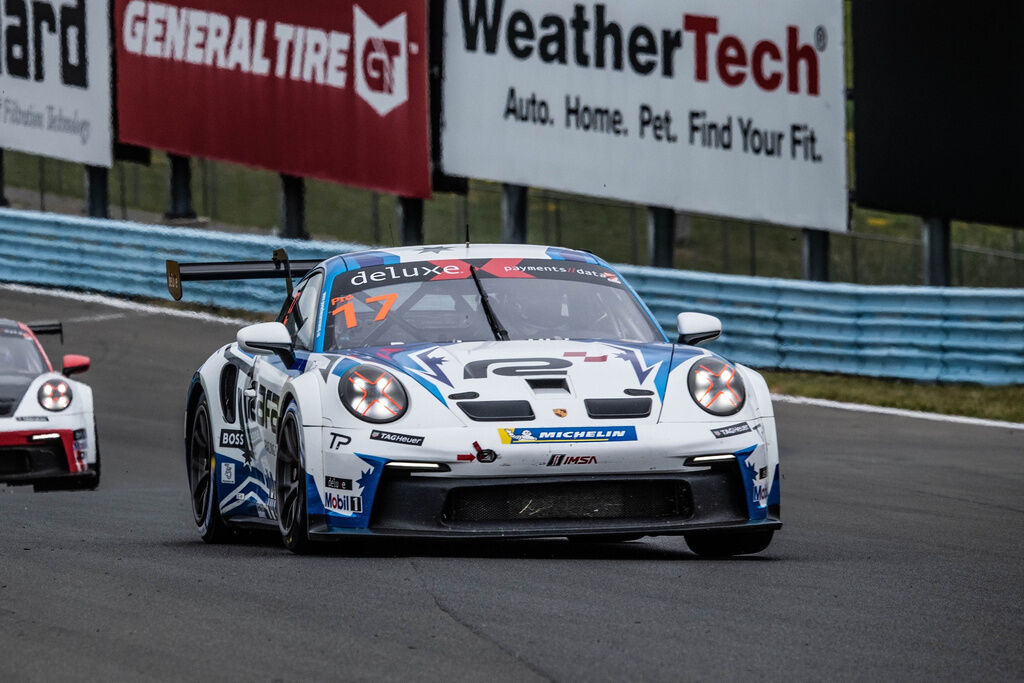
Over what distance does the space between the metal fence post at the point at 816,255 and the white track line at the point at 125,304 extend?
6.46 meters

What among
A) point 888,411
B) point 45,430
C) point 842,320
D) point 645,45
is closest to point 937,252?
point 842,320

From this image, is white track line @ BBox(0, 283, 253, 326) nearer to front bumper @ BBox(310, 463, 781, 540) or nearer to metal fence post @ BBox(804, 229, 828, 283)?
metal fence post @ BBox(804, 229, 828, 283)

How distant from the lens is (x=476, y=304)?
8.77m

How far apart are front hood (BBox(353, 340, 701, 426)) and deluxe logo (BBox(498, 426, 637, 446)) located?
0.14ft

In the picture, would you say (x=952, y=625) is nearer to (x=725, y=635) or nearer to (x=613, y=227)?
(x=725, y=635)

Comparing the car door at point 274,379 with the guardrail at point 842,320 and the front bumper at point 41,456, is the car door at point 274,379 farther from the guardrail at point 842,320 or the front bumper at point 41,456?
the guardrail at point 842,320

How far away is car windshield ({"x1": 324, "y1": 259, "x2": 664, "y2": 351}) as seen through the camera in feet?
28.3

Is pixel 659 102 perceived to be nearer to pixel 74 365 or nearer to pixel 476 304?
pixel 74 365

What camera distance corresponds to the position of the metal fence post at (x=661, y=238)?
21766 mm

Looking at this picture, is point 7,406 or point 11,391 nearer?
point 7,406

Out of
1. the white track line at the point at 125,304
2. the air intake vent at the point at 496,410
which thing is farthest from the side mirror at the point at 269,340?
the white track line at the point at 125,304

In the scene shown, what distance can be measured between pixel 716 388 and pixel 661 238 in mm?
14005

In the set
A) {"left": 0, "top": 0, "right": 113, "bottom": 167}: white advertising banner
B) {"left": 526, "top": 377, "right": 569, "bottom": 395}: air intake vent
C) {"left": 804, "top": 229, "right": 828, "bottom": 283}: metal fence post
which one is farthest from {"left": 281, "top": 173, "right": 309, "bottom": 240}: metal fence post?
{"left": 526, "top": 377, "right": 569, "bottom": 395}: air intake vent

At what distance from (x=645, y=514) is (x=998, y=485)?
15.5 feet
